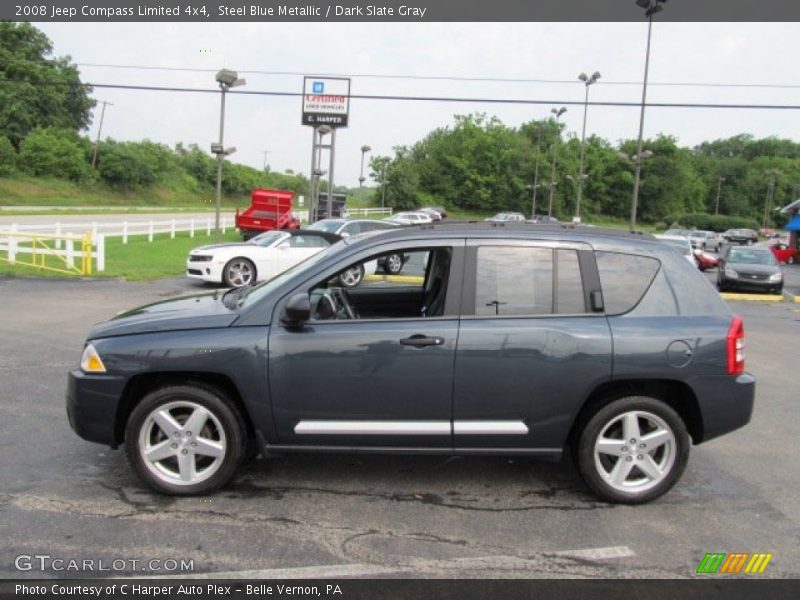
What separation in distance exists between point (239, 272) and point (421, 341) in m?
11.8

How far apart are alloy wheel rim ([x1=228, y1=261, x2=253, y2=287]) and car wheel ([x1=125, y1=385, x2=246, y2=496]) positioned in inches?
444

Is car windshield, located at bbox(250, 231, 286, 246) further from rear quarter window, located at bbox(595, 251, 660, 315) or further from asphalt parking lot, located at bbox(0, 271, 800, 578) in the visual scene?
rear quarter window, located at bbox(595, 251, 660, 315)

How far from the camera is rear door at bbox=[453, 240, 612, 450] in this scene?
417cm

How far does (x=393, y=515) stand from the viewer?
13.6 ft

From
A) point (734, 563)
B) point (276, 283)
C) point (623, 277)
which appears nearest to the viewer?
point (734, 563)

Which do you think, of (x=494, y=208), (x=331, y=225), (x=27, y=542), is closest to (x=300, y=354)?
(x=27, y=542)

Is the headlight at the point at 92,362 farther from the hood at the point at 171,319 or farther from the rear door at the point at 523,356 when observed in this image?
the rear door at the point at 523,356

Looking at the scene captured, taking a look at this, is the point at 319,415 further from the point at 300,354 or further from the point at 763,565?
the point at 763,565

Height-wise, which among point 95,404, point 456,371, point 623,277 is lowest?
point 95,404

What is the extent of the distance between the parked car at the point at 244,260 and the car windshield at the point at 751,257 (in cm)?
1326

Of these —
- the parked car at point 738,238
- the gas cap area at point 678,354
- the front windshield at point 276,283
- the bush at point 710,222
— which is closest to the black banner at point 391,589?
the gas cap area at point 678,354

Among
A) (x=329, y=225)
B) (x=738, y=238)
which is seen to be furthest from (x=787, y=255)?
(x=329, y=225)

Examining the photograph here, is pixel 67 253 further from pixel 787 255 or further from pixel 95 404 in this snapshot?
pixel 787 255

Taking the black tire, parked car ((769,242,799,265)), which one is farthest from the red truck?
parked car ((769,242,799,265))
